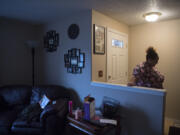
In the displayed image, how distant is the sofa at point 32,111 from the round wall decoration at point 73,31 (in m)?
1.13

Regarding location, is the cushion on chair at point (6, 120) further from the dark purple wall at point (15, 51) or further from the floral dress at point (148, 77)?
the floral dress at point (148, 77)

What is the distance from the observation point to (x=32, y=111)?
2285 mm

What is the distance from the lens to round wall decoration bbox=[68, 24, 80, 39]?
270 centimetres

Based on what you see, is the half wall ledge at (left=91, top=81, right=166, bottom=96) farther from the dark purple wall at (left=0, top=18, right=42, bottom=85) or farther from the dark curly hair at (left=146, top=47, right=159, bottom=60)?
the dark purple wall at (left=0, top=18, right=42, bottom=85)

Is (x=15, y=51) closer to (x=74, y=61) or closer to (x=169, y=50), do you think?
(x=74, y=61)

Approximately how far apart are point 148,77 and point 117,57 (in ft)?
3.52

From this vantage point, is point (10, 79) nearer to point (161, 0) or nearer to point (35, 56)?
point (35, 56)

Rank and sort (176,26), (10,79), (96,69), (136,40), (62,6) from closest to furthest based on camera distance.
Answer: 1. (62,6)
2. (96,69)
3. (176,26)
4. (10,79)
5. (136,40)

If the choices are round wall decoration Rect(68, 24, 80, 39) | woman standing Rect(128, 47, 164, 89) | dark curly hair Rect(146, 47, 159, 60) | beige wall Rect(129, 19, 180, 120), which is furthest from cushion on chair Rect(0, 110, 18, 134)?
beige wall Rect(129, 19, 180, 120)

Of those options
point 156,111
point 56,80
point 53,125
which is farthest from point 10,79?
point 156,111

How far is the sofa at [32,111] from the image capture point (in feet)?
6.70

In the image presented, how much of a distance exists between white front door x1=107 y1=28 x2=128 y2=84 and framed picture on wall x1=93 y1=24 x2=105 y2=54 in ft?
0.66

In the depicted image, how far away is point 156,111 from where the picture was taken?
187cm

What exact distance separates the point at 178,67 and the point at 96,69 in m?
1.98
